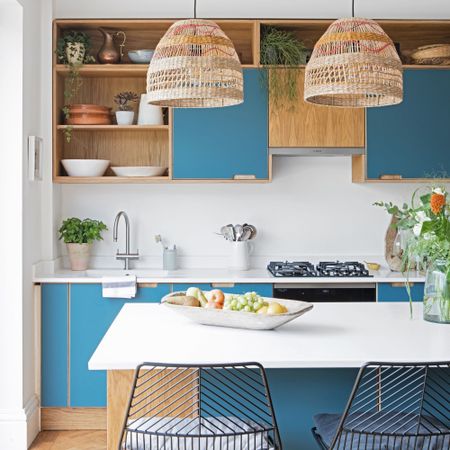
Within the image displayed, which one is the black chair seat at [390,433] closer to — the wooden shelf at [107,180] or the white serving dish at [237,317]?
the white serving dish at [237,317]

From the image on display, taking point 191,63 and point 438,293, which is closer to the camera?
point 191,63

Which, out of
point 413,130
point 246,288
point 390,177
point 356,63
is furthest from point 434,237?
point 413,130

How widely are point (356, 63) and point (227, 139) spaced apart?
211 cm

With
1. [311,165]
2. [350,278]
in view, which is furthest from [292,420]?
[311,165]

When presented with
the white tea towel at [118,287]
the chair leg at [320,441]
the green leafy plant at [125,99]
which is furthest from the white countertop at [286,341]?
the green leafy plant at [125,99]

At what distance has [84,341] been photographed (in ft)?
14.6

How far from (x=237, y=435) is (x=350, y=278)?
2.39 meters

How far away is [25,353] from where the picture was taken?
13.9 ft

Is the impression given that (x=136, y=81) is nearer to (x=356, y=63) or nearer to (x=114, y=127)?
(x=114, y=127)

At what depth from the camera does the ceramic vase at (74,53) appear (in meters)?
4.71

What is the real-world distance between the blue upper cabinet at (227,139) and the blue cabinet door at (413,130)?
0.71 meters

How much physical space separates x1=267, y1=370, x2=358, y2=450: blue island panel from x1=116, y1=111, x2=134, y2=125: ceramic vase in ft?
8.36

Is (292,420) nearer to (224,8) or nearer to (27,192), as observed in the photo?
(27,192)

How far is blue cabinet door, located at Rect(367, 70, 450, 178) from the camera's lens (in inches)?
188
